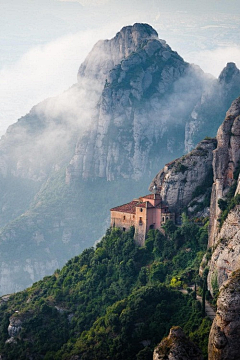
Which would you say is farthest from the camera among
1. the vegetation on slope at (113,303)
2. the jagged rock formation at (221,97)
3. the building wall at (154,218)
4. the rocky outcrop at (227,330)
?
the jagged rock formation at (221,97)

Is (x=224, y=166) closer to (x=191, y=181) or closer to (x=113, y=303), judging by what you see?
(x=191, y=181)

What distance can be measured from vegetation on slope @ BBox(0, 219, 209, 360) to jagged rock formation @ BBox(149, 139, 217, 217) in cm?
317

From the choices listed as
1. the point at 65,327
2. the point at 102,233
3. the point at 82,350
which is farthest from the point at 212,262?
the point at 102,233

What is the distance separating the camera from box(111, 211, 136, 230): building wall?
11025cm

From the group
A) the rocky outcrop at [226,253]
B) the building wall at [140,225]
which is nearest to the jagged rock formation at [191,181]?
the building wall at [140,225]

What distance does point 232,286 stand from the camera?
65.2 metres

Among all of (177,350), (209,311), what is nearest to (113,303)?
(209,311)

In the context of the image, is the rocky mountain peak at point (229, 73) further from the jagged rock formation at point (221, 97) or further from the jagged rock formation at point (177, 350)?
the jagged rock formation at point (177, 350)

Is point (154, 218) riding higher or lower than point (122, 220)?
lower

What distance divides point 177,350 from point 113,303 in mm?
38688

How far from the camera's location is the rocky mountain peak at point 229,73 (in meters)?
192

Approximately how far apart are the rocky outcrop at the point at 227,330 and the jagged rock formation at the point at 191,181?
138 feet

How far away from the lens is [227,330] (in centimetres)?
6297

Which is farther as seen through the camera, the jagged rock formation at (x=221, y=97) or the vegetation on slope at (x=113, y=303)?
the jagged rock formation at (x=221, y=97)
